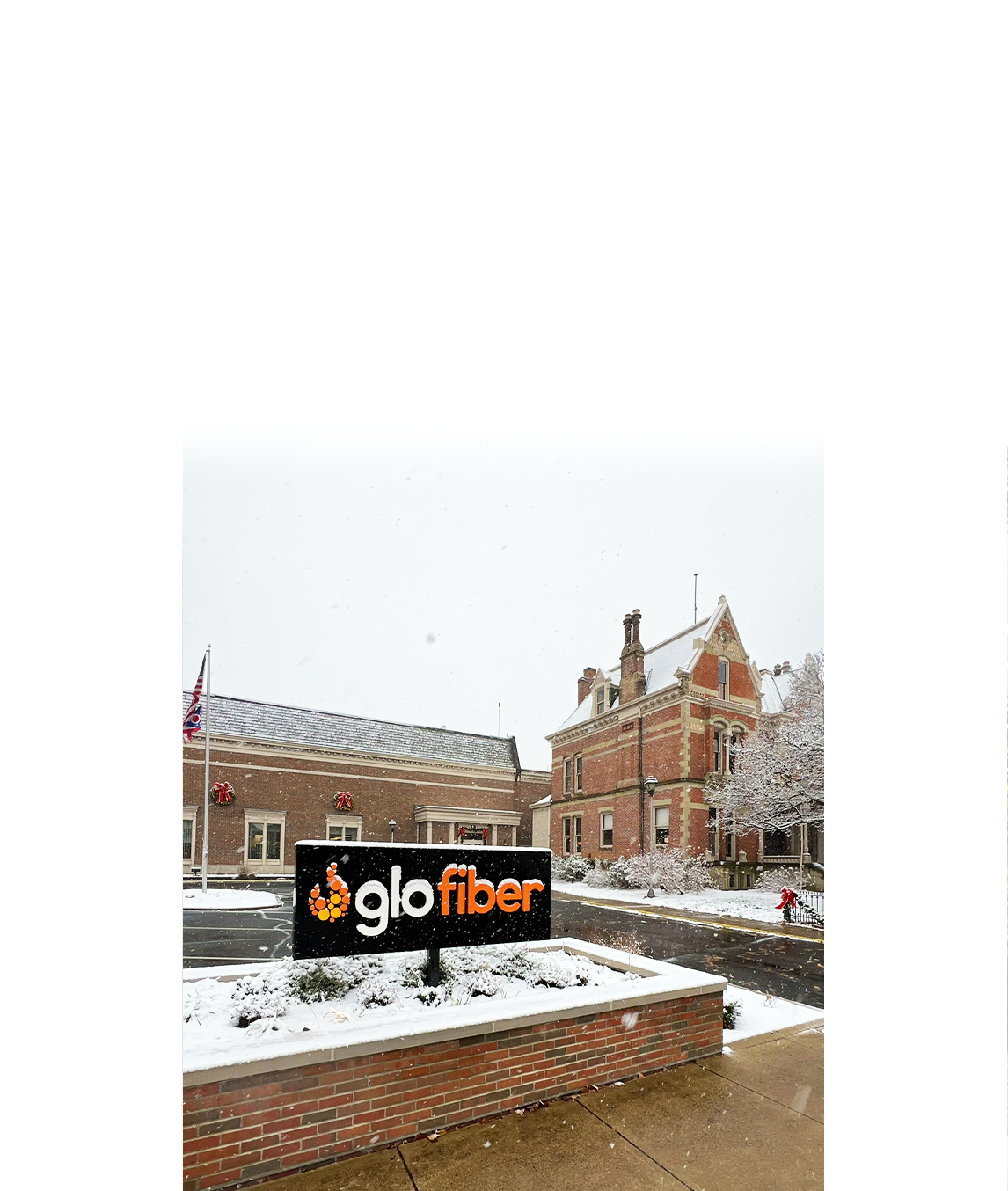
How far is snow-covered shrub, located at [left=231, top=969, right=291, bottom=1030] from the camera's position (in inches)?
76.3

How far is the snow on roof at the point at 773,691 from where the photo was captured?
9.23 ft

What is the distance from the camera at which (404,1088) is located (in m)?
1.87

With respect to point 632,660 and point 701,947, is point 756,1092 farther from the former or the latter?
point 632,660

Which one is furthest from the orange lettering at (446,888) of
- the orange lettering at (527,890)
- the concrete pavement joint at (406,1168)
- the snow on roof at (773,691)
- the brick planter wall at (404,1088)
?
the snow on roof at (773,691)

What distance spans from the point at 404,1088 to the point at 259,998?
442mm

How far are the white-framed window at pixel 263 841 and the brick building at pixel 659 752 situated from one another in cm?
80

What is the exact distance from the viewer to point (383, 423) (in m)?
2.43

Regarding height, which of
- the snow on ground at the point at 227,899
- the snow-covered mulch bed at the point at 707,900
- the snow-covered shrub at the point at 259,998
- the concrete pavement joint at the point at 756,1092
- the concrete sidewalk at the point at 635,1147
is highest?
the snow on ground at the point at 227,899

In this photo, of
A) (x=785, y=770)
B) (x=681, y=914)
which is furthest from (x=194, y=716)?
(x=785, y=770)

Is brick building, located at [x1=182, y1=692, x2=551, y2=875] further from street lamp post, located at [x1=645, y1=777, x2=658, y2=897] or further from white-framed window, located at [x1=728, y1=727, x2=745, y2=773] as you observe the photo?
white-framed window, located at [x1=728, y1=727, x2=745, y2=773]

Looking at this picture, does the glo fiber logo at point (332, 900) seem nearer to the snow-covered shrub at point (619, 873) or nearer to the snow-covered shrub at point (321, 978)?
the snow-covered shrub at point (321, 978)

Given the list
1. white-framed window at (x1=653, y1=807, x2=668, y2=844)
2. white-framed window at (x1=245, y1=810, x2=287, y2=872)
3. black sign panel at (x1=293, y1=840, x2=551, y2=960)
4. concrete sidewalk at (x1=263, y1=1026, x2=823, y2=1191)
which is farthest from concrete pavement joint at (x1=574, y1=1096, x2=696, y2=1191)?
white-framed window at (x1=245, y1=810, x2=287, y2=872)
